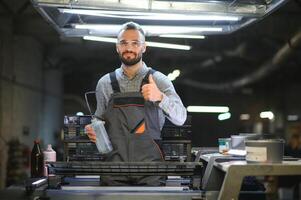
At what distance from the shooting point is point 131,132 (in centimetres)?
190

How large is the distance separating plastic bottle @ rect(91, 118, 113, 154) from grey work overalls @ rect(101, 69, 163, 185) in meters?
0.02

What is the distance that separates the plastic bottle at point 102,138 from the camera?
1900mm

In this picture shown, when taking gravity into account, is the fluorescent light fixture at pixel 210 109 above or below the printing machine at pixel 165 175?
above

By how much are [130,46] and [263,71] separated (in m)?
5.86

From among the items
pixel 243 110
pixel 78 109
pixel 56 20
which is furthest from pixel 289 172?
pixel 243 110

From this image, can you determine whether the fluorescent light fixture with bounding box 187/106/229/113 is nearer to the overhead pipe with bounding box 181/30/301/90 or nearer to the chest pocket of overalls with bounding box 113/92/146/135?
the overhead pipe with bounding box 181/30/301/90

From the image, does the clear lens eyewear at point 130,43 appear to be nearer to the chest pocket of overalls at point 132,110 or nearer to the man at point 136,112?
the man at point 136,112

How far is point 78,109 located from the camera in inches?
320

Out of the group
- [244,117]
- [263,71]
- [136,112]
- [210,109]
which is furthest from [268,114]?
[136,112]

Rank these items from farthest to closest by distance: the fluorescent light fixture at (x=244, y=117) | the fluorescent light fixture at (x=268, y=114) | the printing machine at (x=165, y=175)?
the fluorescent light fixture at (x=244, y=117) < the fluorescent light fixture at (x=268, y=114) < the printing machine at (x=165, y=175)

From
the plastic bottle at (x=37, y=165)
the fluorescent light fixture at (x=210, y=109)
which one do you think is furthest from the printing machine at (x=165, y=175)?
the fluorescent light fixture at (x=210, y=109)

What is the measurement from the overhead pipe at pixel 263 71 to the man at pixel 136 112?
4.18 m

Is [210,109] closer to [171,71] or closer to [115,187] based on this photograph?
[171,71]

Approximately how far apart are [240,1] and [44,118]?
5982 mm
